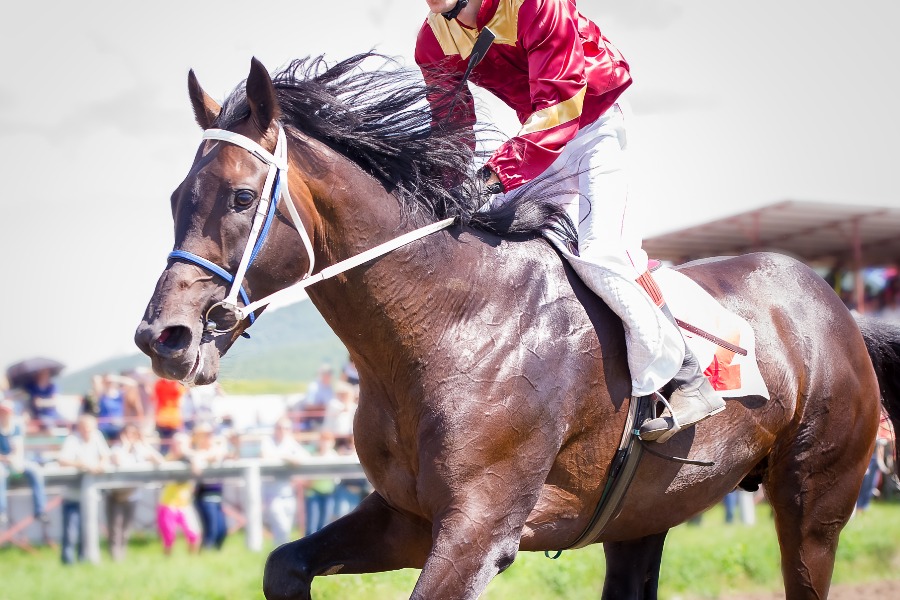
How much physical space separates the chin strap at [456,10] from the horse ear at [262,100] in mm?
861

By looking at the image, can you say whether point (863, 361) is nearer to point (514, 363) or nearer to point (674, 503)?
point (674, 503)

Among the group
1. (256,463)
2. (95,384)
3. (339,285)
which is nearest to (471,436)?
(339,285)

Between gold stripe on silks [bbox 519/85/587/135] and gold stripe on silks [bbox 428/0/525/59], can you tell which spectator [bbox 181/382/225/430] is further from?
gold stripe on silks [bbox 519/85/587/135]

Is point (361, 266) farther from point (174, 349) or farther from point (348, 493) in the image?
point (348, 493)

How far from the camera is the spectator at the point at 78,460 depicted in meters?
8.78

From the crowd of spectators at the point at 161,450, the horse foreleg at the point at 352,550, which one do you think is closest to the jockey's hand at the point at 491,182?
the horse foreleg at the point at 352,550

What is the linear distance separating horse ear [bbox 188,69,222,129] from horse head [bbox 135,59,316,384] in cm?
19

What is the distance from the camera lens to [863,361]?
15.9ft

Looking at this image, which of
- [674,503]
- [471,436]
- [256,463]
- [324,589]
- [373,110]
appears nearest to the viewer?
[471,436]

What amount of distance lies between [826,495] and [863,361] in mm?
709

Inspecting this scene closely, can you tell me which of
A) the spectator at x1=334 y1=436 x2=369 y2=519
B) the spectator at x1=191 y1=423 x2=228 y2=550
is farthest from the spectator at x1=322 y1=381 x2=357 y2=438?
the spectator at x1=191 y1=423 x2=228 y2=550

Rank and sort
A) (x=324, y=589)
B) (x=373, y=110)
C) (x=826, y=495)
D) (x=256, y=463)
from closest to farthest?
1. (x=373, y=110)
2. (x=826, y=495)
3. (x=324, y=589)
4. (x=256, y=463)

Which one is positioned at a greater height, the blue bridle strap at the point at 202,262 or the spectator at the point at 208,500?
the blue bridle strap at the point at 202,262

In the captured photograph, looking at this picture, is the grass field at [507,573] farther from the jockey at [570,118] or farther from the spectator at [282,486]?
the jockey at [570,118]
